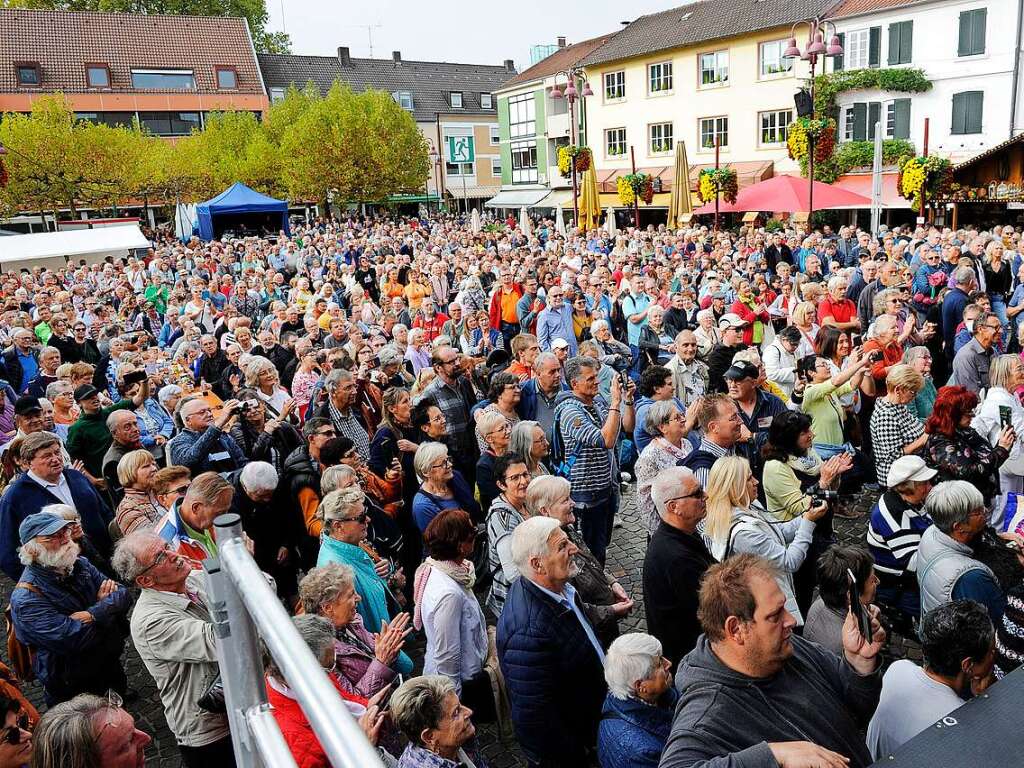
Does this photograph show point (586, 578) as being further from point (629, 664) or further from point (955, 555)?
point (955, 555)

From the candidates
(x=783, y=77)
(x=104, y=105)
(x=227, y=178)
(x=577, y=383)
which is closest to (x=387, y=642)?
(x=577, y=383)

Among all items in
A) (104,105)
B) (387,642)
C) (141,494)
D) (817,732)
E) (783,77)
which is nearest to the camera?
(817,732)

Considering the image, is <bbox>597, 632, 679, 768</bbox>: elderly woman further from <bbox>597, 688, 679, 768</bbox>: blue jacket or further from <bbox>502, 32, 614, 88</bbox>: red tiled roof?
<bbox>502, 32, 614, 88</bbox>: red tiled roof

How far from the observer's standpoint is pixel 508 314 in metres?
10.7

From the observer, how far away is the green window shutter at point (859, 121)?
29.5 metres

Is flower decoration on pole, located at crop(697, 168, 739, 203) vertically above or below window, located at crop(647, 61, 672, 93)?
below

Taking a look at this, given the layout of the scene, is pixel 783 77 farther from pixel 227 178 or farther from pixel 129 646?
pixel 129 646

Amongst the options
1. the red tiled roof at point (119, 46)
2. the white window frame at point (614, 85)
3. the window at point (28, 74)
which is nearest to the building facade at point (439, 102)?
the red tiled roof at point (119, 46)

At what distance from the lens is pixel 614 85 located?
39188 mm

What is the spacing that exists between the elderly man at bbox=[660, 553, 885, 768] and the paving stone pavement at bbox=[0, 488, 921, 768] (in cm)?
203

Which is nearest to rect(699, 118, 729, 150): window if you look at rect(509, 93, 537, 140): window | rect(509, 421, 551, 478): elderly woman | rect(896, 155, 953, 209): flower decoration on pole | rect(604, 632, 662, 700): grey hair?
rect(896, 155, 953, 209): flower decoration on pole

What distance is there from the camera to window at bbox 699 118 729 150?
3456 centimetres

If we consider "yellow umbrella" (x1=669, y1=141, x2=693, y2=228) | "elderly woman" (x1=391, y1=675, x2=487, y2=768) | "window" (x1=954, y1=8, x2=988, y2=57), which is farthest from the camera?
"window" (x1=954, y1=8, x2=988, y2=57)

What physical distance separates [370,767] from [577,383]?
190 inches
